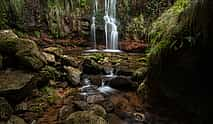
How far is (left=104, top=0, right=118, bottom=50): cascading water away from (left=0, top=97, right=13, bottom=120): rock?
26.6 feet

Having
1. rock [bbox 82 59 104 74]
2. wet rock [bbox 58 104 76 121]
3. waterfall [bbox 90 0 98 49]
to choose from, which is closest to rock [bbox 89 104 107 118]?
wet rock [bbox 58 104 76 121]

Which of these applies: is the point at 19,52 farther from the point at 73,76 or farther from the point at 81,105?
the point at 81,105

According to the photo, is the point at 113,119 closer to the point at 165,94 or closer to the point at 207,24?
the point at 165,94

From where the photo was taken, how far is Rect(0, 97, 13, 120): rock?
4.35 meters

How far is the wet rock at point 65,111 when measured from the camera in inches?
184

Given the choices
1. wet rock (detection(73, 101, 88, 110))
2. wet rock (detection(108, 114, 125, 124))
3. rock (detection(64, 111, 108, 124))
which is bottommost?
wet rock (detection(108, 114, 125, 124))

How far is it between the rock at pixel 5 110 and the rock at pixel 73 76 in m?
2.36

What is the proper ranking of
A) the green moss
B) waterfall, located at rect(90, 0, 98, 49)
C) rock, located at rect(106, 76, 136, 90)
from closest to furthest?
the green moss → rock, located at rect(106, 76, 136, 90) → waterfall, located at rect(90, 0, 98, 49)

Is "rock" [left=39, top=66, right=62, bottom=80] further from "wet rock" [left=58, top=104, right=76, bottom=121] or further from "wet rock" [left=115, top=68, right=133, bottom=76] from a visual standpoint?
"wet rock" [left=115, top=68, right=133, bottom=76]

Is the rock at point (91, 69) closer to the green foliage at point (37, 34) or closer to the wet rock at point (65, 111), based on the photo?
the wet rock at point (65, 111)

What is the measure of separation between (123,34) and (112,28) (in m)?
0.67

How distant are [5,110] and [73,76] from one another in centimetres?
274

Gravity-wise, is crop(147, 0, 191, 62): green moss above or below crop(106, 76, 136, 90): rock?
above

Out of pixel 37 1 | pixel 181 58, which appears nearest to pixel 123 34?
pixel 37 1
